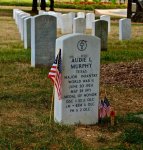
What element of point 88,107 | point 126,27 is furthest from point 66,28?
point 88,107

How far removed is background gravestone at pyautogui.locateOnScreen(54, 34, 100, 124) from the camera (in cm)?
693

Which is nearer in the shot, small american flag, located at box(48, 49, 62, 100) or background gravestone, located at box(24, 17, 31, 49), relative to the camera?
small american flag, located at box(48, 49, 62, 100)

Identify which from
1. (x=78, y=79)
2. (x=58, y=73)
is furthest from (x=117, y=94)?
(x=58, y=73)

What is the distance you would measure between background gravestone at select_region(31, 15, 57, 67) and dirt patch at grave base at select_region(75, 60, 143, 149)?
1378 mm

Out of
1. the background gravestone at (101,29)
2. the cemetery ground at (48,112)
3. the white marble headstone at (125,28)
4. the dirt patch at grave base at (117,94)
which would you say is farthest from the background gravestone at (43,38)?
the white marble headstone at (125,28)

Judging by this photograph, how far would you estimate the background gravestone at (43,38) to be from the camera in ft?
41.1

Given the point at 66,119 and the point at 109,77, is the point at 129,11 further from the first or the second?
the point at 66,119

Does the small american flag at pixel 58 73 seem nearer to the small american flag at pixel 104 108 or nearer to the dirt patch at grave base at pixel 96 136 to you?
the dirt patch at grave base at pixel 96 136

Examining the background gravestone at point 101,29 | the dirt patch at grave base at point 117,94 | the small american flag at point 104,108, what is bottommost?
the dirt patch at grave base at point 117,94

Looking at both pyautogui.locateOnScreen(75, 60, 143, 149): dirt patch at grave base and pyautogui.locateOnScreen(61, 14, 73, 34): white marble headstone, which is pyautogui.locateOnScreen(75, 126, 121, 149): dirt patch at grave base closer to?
pyautogui.locateOnScreen(75, 60, 143, 149): dirt patch at grave base

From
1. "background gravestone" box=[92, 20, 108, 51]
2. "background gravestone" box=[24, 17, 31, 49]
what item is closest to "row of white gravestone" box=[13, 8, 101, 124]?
"background gravestone" box=[24, 17, 31, 49]

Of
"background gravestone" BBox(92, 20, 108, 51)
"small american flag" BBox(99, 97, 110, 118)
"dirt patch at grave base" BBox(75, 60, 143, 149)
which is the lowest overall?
"dirt patch at grave base" BBox(75, 60, 143, 149)

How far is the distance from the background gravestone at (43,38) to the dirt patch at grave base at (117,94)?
4.52 feet

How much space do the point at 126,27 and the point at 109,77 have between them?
31.9 ft
